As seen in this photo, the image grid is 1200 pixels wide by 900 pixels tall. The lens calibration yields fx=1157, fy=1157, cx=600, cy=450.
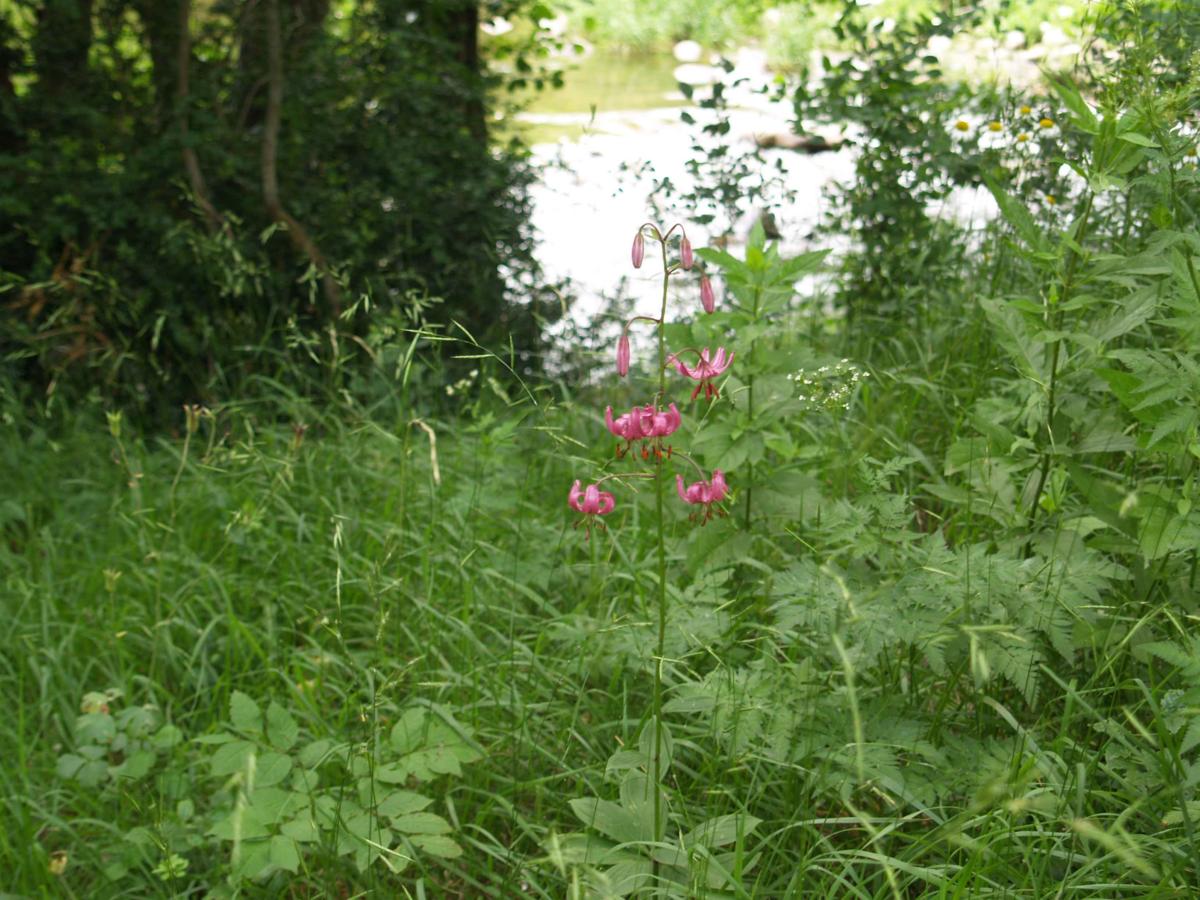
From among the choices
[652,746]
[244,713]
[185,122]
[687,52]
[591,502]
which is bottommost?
[244,713]

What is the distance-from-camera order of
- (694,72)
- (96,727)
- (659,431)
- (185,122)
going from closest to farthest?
1. (659,431)
2. (96,727)
3. (185,122)
4. (694,72)

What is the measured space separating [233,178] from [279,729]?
333 centimetres

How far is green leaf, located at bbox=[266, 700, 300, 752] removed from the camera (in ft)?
6.60

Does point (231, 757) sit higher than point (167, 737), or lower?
higher

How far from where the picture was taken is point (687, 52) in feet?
46.8

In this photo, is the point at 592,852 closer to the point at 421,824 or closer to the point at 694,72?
the point at 421,824

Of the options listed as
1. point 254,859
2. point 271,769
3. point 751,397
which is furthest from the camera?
point 751,397

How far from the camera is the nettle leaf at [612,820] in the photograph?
1.68 meters

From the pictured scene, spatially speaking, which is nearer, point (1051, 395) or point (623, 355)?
point (623, 355)

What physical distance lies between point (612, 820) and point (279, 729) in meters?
0.67

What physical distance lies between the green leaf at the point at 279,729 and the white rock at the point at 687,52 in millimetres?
13179

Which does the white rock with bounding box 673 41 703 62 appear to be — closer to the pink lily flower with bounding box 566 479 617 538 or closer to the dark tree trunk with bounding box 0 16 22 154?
the dark tree trunk with bounding box 0 16 22 154

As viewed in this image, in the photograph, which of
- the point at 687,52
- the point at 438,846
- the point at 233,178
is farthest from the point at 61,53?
the point at 687,52

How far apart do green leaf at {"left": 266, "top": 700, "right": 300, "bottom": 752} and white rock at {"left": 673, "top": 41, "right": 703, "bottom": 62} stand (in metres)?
13.2
